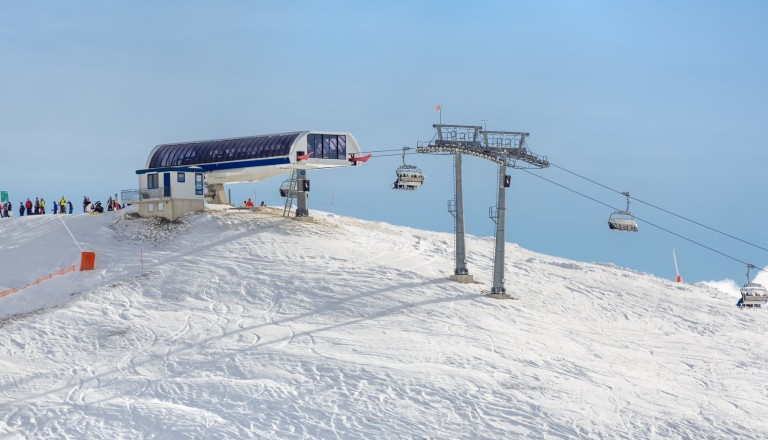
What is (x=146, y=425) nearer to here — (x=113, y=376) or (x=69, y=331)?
(x=113, y=376)

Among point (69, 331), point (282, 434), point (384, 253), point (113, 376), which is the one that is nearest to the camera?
point (282, 434)

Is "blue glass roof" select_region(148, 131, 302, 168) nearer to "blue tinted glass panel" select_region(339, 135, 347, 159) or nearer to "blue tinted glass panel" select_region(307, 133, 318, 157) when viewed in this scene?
"blue tinted glass panel" select_region(307, 133, 318, 157)

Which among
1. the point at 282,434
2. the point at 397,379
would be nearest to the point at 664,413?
the point at 397,379

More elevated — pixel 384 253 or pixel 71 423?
pixel 384 253

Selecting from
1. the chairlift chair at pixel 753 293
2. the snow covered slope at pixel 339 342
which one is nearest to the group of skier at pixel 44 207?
the snow covered slope at pixel 339 342

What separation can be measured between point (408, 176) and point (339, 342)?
13535 mm

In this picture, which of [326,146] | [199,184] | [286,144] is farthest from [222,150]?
[326,146]

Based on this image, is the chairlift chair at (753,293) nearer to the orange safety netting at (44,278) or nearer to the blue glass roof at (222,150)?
the blue glass roof at (222,150)

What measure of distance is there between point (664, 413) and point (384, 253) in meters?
22.5

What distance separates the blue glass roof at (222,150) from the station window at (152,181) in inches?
102

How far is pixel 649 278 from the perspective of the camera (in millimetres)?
59656

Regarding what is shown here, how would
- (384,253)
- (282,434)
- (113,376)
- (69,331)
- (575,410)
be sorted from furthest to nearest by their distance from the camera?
(384,253)
(69,331)
(113,376)
(575,410)
(282,434)

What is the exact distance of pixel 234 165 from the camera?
5953 cm

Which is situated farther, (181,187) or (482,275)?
(181,187)
